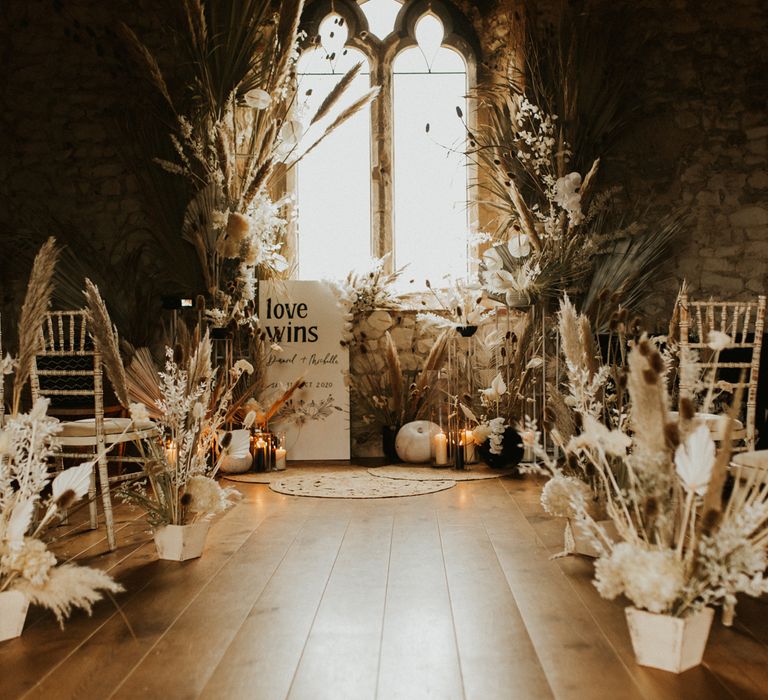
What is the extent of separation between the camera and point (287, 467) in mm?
5094

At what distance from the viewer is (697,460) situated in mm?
1538

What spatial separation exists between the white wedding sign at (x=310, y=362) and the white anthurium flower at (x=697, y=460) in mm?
3833

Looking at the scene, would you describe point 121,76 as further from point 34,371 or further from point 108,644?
point 108,644

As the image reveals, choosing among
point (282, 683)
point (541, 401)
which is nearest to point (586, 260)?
point (541, 401)

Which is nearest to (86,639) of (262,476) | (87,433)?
(87,433)

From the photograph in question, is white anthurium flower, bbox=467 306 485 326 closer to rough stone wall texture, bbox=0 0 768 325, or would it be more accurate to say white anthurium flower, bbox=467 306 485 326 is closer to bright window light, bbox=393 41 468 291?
bright window light, bbox=393 41 468 291

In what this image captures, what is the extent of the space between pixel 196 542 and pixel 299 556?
363mm

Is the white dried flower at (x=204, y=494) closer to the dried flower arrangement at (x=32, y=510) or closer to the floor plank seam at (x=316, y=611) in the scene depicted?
the floor plank seam at (x=316, y=611)

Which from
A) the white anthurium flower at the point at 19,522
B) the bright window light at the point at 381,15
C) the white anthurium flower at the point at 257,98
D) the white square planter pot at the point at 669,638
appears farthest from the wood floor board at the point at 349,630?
the bright window light at the point at 381,15

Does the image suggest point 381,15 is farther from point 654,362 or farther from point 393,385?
point 654,362

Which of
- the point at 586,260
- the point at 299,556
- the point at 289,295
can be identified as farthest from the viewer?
the point at 289,295

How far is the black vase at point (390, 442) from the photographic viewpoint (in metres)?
5.22

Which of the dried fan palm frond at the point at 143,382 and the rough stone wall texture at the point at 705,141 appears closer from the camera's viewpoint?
the dried fan palm frond at the point at 143,382

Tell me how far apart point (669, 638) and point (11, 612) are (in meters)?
1.57
